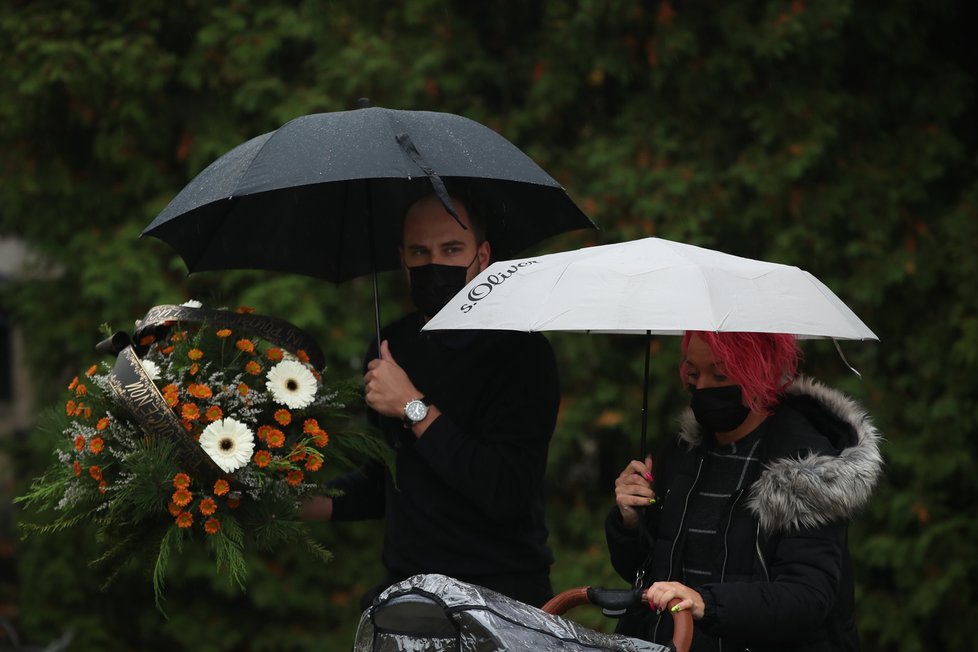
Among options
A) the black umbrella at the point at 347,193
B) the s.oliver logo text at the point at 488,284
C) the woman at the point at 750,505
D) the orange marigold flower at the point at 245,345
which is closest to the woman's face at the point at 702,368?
the woman at the point at 750,505

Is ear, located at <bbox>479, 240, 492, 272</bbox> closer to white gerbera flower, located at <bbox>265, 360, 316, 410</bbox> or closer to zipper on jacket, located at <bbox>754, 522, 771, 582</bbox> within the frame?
white gerbera flower, located at <bbox>265, 360, 316, 410</bbox>

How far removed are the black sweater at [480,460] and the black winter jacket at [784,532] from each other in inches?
12.8

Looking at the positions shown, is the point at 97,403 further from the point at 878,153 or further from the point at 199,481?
the point at 878,153

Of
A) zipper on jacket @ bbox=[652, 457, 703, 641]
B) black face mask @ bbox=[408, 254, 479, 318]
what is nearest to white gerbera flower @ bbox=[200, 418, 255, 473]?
black face mask @ bbox=[408, 254, 479, 318]

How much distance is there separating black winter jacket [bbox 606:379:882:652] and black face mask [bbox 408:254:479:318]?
75 cm

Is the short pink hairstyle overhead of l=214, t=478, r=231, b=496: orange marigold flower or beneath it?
overhead

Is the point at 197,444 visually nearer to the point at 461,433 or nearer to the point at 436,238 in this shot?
the point at 461,433

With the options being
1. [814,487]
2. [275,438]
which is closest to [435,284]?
[275,438]

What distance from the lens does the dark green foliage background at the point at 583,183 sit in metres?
4.95

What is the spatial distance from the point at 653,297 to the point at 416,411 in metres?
0.80

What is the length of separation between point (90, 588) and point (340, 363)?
196 centimetres

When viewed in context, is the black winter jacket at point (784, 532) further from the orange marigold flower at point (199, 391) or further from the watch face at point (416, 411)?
the orange marigold flower at point (199, 391)

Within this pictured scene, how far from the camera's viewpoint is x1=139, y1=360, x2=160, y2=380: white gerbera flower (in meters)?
2.65

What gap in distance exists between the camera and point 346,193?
344 centimetres
